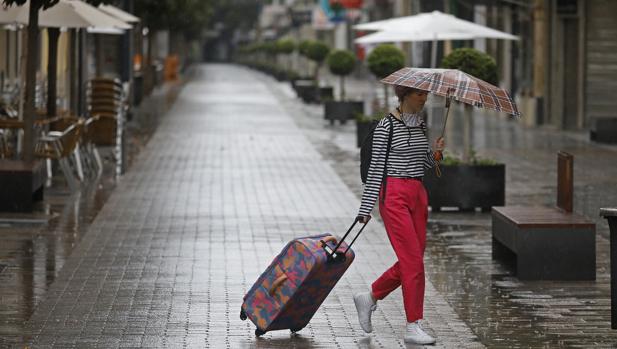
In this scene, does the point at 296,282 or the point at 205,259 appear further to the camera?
the point at 205,259

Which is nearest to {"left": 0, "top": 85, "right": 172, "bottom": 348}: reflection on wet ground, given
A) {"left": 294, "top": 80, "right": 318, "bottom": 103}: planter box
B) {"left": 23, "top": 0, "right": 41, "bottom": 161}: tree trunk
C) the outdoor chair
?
the outdoor chair

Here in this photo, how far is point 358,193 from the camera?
60.2 ft

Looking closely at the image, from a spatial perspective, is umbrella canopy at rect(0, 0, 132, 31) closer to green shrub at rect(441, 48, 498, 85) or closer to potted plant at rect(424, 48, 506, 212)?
green shrub at rect(441, 48, 498, 85)

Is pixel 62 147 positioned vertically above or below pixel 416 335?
above

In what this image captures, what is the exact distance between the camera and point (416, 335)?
8.95 m

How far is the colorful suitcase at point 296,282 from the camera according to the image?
877 cm

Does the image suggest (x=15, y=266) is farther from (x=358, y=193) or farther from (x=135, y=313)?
(x=358, y=193)

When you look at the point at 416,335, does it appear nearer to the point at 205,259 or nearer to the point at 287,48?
the point at 205,259

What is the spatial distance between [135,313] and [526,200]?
845 cm

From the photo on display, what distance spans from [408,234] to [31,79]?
27.2 ft

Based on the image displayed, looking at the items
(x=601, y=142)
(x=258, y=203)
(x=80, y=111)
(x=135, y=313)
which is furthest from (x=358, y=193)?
(x=601, y=142)

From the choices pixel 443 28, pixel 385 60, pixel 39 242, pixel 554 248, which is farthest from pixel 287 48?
pixel 554 248

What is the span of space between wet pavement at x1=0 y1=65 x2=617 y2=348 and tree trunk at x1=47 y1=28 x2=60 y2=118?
1479 mm

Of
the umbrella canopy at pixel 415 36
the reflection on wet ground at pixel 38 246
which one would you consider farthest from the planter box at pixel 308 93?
the reflection on wet ground at pixel 38 246
